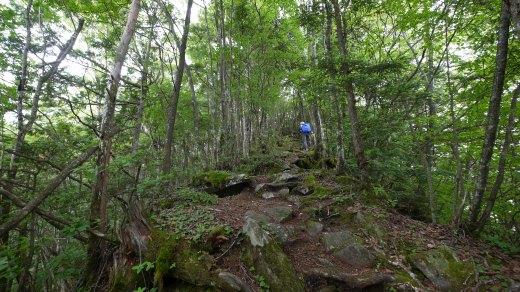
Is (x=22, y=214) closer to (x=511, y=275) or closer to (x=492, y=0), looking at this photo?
(x=511, y=275)

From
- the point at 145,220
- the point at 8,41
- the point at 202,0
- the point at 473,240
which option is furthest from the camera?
the point at 202,0

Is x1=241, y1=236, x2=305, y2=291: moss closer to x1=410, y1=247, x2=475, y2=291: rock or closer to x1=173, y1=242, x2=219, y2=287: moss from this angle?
x1=173, y1=242, x2=219, y2=287: moss


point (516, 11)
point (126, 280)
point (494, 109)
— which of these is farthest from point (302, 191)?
point (516, 11)

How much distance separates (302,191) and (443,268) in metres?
3.71

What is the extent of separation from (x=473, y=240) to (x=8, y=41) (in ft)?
42.0

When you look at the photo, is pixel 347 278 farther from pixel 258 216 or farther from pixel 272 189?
pixel 272 189

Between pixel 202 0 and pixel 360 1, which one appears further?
pixel 202 0

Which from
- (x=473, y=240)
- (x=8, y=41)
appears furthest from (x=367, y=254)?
(x=8, y=41)

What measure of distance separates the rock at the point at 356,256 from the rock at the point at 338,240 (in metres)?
0.12

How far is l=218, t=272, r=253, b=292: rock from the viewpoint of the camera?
11.1 feet

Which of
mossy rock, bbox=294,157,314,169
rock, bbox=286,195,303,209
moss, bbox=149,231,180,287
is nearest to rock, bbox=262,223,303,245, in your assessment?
rock, bbox=286,195,303,209

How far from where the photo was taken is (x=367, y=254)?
14.0ft

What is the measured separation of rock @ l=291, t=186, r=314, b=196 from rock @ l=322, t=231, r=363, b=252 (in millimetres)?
2060

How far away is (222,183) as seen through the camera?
7.86 metres
